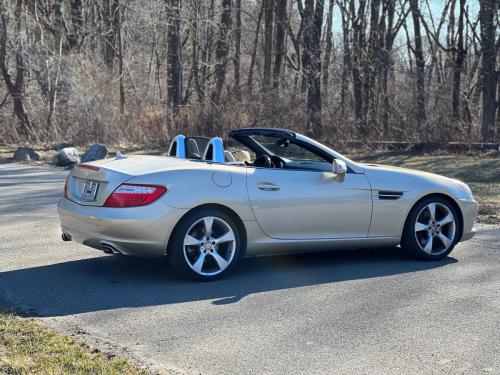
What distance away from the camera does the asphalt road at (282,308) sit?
4.76 metres

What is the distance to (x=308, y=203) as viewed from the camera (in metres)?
7.10

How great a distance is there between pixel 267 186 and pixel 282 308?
1382 millimetres

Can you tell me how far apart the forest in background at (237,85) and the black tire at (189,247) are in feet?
53.4

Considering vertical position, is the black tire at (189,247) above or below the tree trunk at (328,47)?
below

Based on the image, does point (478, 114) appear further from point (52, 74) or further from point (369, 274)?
point (369, 274)

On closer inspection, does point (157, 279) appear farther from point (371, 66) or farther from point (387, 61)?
point (387, 61)

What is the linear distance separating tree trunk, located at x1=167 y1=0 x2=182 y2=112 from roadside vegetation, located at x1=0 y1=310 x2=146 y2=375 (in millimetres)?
24907

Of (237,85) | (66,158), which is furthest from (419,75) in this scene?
(66,158)

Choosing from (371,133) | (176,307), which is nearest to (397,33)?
(371,133)

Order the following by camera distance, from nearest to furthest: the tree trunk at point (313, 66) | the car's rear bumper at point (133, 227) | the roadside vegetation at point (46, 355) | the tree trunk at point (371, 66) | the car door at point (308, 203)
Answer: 1. the roadside vegetation at point (46, 355)
2. the car's rear bumper at point (133, 227)
3. the car door at point (308, 203)
4. the tree trunk at point (313, 66)
5. the tree trunk at point (371, 66)

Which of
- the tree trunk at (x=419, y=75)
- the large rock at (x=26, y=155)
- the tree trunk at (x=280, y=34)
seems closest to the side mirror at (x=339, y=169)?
the large rock at (x=26, y=155)

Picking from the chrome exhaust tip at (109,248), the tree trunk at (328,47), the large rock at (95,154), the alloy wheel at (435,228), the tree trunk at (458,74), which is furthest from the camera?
the tree trunk at (328,47)

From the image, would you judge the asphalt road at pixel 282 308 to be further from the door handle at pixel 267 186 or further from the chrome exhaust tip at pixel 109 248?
the door handle at pixel 267 186

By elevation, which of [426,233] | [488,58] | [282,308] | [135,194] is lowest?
[282,308]
